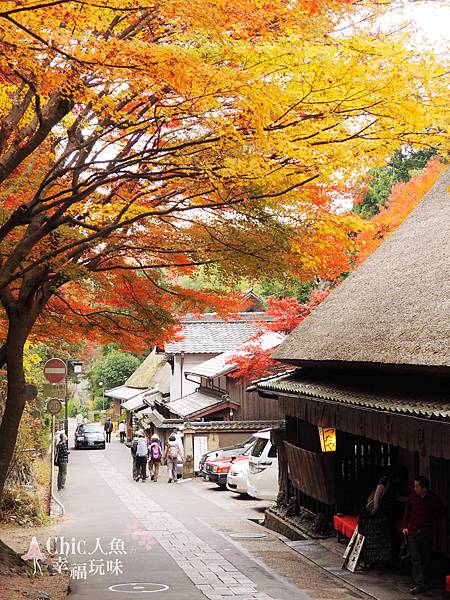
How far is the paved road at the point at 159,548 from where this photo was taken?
11055 millimetres

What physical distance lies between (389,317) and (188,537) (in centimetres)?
727

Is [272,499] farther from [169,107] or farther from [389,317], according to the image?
[169,107]

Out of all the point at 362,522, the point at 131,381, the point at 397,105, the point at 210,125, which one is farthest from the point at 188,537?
the point at 131,381

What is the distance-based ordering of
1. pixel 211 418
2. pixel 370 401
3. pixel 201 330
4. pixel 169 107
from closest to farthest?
pixel 169 107 < pixel 370 401 < pixel 211 418 < pixel 201 330

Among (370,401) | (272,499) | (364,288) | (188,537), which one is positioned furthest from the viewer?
(272,499)

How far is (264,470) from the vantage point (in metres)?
22.7

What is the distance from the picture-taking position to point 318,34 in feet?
26.9

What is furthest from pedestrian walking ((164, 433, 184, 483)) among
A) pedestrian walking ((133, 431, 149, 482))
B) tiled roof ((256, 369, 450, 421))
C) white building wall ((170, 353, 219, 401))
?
tiled roof ((256, 369, 450, 421))

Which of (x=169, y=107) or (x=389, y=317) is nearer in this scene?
(x=169, y=107)

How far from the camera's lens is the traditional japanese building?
9.77 meters

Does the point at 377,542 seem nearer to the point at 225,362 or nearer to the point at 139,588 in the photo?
the point at 139,588

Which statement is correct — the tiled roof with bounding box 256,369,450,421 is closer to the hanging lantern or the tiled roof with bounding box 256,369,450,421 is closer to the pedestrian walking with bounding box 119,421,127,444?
the hanging lantern

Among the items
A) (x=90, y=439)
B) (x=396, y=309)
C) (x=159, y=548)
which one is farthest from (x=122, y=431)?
(x=396, y=309)

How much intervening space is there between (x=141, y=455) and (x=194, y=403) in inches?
283
